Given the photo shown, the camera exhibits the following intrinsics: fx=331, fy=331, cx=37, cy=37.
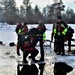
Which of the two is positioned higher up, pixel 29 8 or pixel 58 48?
pixel 29 8

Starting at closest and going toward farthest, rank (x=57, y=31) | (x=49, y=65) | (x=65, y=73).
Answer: (x=65, y=73) < (x=49, y=65) < (x=57, y=31)

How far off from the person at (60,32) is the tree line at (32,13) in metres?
0.29

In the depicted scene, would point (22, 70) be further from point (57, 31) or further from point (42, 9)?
point (57, 31)

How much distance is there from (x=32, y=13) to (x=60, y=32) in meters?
1.20

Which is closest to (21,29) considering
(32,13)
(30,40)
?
(32,13)

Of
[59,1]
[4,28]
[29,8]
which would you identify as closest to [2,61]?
[4,28]

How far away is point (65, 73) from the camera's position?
18.1 feet

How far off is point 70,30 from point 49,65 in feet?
5.71

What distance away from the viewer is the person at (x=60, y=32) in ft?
24.8

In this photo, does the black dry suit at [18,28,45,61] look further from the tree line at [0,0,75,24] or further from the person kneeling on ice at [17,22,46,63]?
the tree line at [0,0,75,24]

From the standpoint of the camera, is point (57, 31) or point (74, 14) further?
point (57, 31)

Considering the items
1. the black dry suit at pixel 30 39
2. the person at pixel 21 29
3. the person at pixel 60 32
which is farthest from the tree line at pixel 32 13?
the black dry suit at pixel 30 39

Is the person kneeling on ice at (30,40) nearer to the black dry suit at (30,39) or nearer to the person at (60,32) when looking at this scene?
the black dry suit at (30,39)

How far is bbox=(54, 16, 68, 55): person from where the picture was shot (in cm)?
756
